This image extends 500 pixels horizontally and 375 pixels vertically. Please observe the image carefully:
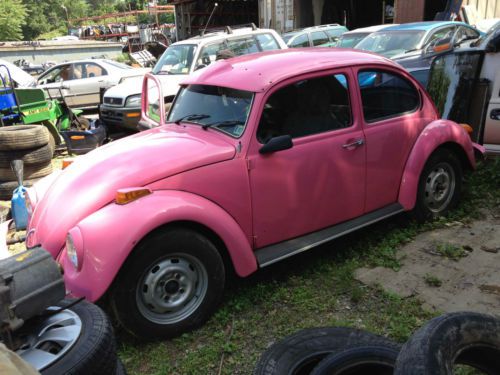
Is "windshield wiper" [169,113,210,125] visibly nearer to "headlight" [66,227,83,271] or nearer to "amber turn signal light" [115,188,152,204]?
"amber turn signal light" [115,188,152,204]

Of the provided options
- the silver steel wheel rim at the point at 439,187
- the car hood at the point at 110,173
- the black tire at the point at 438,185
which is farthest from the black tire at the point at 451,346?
the silver steel wheel rim at the point at 439,187

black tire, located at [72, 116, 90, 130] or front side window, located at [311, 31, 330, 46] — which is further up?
front side window, located at [311, 31, 330, 46]

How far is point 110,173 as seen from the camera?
3.26 meters

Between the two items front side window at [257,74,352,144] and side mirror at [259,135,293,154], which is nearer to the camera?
side mirror at [259,135,293,154]

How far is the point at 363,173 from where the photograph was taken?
396 centimetres

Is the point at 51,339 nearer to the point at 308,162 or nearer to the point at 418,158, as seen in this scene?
the point at 308,162

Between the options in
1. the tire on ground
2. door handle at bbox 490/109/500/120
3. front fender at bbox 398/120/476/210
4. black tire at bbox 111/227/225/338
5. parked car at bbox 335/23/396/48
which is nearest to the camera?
the tire on ground

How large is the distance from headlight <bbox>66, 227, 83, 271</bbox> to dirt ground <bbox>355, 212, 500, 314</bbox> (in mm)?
2269

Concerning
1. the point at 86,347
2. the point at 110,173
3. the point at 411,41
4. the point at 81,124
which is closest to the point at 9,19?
the point at 81,124

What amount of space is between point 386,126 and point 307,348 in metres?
2.26

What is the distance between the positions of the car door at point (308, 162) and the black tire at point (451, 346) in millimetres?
1660

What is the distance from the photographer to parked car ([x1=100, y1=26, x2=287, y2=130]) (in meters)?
8.68

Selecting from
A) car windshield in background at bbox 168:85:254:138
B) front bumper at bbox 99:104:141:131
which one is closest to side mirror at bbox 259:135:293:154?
car windshield in background at bbox 168:85:254:138

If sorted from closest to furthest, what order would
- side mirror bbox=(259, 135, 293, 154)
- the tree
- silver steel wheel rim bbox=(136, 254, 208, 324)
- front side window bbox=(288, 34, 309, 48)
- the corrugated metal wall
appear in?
silver steel wheel rim bbox=(136, 254, 208, 324), side mirror bbox=(259, 135, 293, 154), front side window bbox=(288, 34, 309, 48), the corrugated metal wall, the tree
